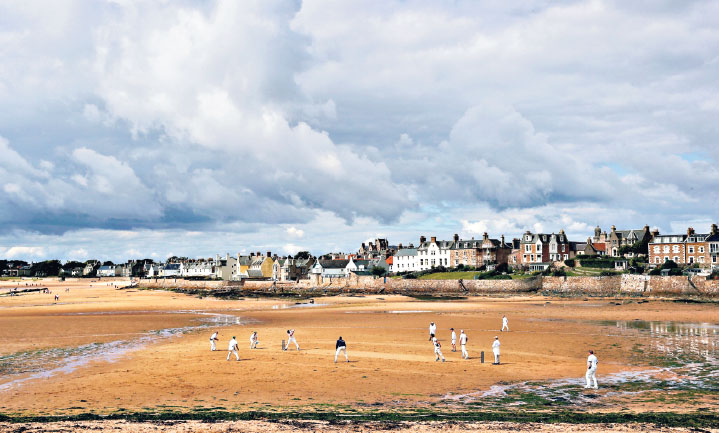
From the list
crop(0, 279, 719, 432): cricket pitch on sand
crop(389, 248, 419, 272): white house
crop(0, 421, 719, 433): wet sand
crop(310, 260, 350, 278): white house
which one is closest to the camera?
crop(0, 421, 719, 433): wet sand

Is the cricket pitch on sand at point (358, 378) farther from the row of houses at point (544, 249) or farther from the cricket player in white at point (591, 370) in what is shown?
the row of houses at point (544, 249)

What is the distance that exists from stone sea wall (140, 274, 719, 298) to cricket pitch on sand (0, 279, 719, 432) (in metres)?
30.4

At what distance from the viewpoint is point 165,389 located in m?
21.8

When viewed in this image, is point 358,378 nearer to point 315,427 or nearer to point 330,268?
point 315,427

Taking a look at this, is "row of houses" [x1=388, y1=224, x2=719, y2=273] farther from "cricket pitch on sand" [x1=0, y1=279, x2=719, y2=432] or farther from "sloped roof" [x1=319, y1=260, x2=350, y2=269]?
"cricket pitch on sand" [x1=0, y1=279, x2=719, y2=432]

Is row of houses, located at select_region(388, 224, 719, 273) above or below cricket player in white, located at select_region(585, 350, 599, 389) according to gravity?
above

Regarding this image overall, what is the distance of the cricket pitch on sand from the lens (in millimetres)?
16891

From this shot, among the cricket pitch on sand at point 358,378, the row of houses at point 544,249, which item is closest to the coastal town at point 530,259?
the row of houses at point 544,249

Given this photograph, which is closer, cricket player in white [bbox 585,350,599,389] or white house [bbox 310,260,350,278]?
cricket player in white [bbox 585,350,599,389]

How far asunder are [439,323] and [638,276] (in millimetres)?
46328

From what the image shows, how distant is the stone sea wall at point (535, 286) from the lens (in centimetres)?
7281

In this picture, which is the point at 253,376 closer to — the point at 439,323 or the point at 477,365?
the point at 477,365

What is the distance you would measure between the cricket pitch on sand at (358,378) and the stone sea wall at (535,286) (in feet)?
99.9

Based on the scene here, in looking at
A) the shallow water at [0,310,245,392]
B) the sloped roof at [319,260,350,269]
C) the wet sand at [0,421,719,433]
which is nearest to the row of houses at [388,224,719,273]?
the sloped roof at [319,260,350,269]
